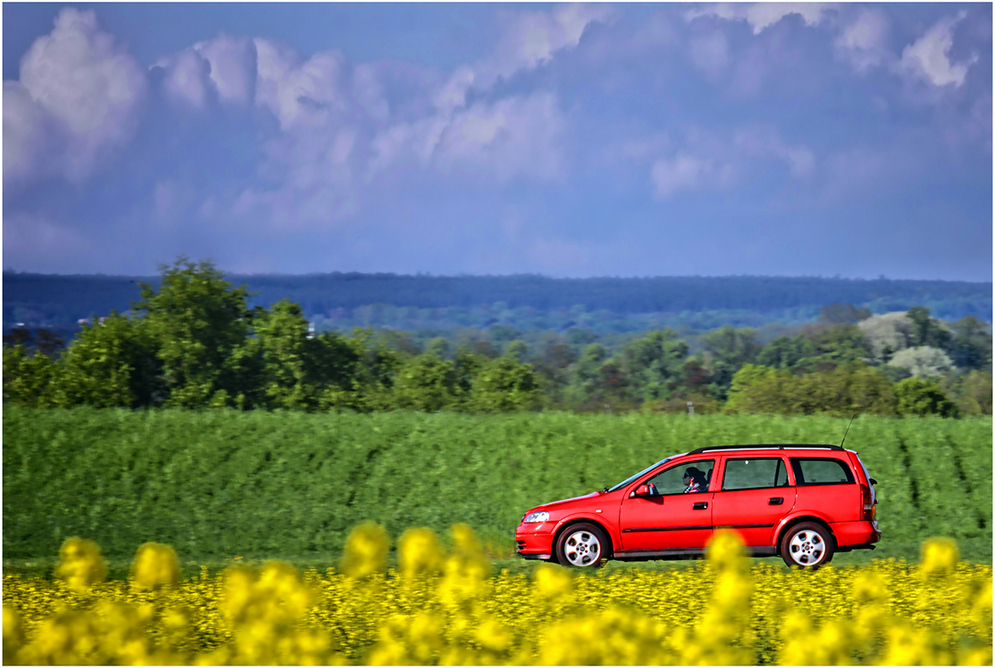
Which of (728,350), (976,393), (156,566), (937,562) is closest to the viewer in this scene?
(156,566)

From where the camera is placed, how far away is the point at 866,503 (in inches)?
332

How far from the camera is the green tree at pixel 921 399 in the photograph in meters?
16.9

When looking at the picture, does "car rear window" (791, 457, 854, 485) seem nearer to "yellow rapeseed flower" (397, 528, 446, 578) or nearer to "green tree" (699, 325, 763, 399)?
"yellow rapeseed flower" (397, 528, 446, 578)

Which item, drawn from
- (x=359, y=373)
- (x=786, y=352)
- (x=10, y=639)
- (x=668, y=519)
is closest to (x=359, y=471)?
(x=359, y=373)

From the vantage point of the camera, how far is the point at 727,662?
18.2 feet

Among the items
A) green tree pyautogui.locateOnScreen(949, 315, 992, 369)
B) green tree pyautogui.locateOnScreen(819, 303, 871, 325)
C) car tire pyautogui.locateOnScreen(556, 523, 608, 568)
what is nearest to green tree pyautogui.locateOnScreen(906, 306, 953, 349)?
green tree pyautogui.locateOnScreen(949, 315, 992, 369)

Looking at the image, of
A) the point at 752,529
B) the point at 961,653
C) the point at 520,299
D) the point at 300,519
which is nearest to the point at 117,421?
the point at 300,519

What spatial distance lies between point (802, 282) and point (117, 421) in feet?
98.3

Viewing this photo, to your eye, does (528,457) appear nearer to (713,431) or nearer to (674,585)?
(713,431)

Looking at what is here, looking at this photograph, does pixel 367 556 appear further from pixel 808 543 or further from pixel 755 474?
pixel 808 543

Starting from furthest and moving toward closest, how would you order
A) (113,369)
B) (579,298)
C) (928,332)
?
1. (579,298)
2. (928,332)
3. (113,369)

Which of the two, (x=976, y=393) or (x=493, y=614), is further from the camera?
(x=976, y=393)

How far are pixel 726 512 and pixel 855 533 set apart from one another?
4.07 ft

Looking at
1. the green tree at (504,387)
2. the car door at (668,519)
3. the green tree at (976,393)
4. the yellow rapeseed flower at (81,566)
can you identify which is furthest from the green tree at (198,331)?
the green tree at (976,393)
